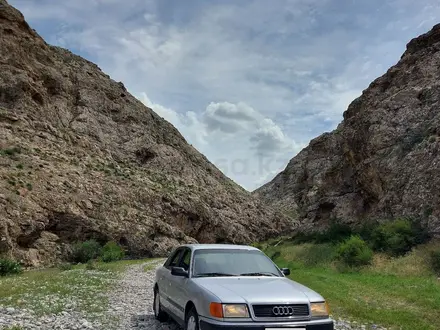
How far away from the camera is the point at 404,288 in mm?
13953

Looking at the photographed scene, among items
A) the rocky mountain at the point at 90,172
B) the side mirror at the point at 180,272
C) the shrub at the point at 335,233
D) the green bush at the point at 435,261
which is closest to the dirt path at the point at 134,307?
the side mirror at the point at 180,272

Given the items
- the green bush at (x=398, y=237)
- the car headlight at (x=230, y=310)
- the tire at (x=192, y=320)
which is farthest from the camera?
the green bush at (x=398, y=237)

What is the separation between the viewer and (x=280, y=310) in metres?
6.30

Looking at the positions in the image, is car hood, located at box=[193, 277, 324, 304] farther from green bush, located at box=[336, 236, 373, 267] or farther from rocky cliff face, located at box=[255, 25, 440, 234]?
rocky cliff face, located at box=[255, 25, 440, 234]

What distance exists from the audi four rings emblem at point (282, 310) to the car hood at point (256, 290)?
0.28ft

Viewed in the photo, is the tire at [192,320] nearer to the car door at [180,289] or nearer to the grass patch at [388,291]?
the car door at [180,289]

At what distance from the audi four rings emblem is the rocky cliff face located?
2219 centimetres

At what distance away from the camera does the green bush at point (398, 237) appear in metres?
24.5

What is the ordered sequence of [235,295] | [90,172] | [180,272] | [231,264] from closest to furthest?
[235,295] → [180,272] → [231,264] → [90,172]

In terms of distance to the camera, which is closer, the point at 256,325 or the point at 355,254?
the point at 256,325

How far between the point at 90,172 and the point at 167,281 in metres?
42.9

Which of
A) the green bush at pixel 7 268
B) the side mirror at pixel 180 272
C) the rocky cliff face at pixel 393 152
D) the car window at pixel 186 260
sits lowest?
the green bush at pixel 7 268

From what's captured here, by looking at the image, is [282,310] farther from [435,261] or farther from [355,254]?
[355,254]

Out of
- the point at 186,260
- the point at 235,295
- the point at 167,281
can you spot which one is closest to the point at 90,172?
the point at 167,281
